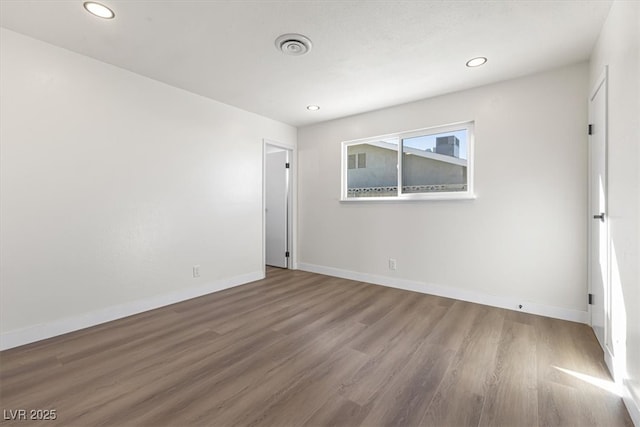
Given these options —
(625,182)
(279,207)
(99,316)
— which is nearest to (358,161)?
(279,207)

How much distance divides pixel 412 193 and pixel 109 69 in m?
3.60

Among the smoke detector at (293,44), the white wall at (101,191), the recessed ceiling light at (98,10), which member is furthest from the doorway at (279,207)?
the recessed ceiling light at (98,10)

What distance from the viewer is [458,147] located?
3.27 meters

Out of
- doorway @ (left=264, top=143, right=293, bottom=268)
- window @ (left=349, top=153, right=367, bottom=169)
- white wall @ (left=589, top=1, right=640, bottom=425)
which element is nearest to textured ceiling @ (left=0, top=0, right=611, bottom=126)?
white wall @ (left=589, top=1, right=640, bottom=425)

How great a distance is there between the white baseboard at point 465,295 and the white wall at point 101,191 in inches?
68.9

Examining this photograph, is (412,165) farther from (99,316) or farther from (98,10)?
(99,316)

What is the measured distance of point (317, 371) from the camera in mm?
1810

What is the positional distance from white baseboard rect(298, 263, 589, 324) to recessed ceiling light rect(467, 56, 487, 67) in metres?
2.39

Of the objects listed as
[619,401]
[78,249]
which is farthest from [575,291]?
[78,249]

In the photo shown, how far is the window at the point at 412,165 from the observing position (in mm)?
3250

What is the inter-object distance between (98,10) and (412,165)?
3386mm

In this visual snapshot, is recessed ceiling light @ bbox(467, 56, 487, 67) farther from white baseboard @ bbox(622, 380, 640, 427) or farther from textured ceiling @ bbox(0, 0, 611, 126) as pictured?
white baseboard @ bbox(622, 380, 640, 427)

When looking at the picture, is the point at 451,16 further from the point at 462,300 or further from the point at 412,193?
the point at 462,300

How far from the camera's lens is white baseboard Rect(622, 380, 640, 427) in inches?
53.1
